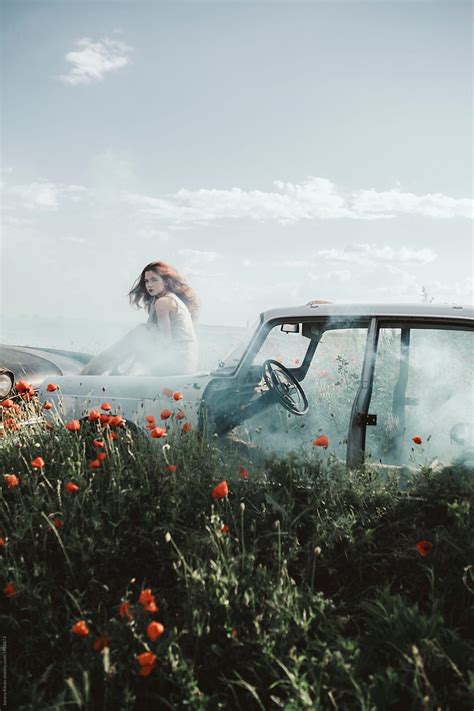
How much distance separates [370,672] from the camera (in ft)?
7.43

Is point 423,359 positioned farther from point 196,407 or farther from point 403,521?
point 196,407

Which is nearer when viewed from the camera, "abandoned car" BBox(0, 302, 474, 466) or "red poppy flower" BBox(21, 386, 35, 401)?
"abandoned car" BBox(0, 302, 474, 466)

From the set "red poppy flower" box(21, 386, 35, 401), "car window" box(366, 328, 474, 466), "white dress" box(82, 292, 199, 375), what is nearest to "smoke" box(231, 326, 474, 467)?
"car window" box(366, 328, 474, 466)

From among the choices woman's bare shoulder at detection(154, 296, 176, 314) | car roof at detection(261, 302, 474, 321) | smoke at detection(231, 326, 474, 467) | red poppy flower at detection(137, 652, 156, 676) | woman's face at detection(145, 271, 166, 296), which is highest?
woman's face at detection(145, 271, 166, 296)

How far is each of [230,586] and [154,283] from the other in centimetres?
410

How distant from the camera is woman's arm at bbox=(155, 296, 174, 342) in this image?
231 inches

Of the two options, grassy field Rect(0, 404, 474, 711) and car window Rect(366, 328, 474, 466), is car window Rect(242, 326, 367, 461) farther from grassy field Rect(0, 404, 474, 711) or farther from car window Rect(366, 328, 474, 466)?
grassy field Rect(0, 404, 474, 711)

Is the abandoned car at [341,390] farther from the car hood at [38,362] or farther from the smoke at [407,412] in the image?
the car hood at [38,362]

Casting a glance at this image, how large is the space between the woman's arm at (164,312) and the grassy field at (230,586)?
2.01 meters

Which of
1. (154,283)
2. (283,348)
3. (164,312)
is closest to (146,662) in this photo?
(283,348)

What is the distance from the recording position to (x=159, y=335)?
19.2ft

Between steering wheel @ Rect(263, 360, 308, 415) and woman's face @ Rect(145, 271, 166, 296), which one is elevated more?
woman's face @ Rect(145, 271, 166, 296)

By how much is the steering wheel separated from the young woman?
3.74 ft

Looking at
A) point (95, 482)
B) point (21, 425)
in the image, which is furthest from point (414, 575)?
point (21, 425)
